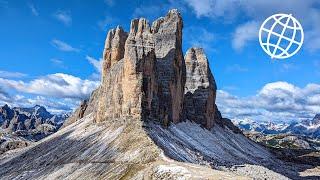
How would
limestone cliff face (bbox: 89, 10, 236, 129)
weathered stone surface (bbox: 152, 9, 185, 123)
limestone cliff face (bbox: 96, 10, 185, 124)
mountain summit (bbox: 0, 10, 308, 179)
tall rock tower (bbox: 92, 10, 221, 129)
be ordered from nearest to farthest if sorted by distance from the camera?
mountain summit (bbox: 0, 10, 308, 179) → tall rock tower (bbox: 92, 10, 221, 129) → limestone cliff face (bbox: 89, 10, 236, 129) → limestone cliff face (bbox: 96, 10, 185, 124) → weathered stone surface (bbox: 152, 9, 185, 123)

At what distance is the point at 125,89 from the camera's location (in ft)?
529

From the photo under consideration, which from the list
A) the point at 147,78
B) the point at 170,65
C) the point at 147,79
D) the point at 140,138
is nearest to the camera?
the point at 140,138

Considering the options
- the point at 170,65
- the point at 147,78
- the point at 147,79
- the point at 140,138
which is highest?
the point at 170,65

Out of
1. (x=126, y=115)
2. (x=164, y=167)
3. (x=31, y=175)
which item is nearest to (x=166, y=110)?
(x=126, y=115)

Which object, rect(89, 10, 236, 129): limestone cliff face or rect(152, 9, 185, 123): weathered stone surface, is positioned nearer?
rect(89, 10, 236, 129): limestone cliff face

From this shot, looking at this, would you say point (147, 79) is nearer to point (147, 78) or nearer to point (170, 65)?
point (147, 78)

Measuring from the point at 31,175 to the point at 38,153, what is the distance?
27184mm

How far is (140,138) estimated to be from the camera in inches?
5212

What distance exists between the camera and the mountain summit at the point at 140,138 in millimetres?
115875

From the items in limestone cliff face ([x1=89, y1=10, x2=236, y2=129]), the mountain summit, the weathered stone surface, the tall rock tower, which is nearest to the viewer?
the mountain summit

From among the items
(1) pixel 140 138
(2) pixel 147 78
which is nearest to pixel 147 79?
(2) pixel 147 78

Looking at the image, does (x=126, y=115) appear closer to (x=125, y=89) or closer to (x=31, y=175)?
(x=125, y=89)

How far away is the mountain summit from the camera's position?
380 feet

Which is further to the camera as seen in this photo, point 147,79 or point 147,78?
point 147,78
